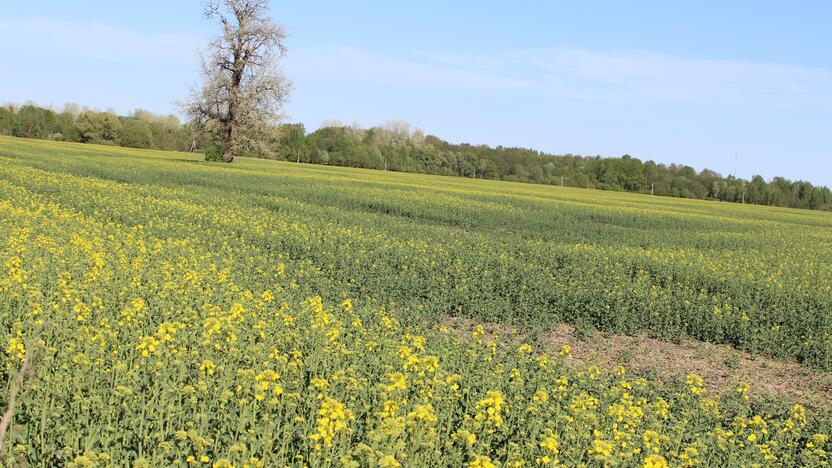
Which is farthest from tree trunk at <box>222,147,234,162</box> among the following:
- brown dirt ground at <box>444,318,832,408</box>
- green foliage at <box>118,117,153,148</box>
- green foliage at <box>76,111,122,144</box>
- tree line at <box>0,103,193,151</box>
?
green foliage at <box>76,111,122,144</box>

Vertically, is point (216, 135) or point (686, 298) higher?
point (216, 135)

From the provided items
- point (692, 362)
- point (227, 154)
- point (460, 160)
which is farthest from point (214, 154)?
point (460, 160)

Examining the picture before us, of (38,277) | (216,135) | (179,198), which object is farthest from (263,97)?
(38,277)

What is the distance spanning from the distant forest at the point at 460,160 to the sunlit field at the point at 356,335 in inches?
3180

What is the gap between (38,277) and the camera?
9.88m

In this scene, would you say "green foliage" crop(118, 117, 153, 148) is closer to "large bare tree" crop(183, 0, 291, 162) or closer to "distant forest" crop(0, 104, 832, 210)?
"distant forest" crop(0, 104, 832, 210)

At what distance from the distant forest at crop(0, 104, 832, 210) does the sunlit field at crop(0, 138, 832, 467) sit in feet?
265

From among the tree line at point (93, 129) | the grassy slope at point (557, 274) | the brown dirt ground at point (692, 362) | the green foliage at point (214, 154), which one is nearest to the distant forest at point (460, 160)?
the tree line at point (93, 129)

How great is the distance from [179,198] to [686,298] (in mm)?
18390

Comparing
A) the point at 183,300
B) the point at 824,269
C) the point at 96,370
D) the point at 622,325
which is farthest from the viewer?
the point at 824,269

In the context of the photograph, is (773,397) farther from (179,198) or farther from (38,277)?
(179,198)

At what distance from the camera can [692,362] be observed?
39.9 feet

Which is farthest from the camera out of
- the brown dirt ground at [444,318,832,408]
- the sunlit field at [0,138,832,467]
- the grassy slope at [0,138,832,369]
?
the grassy slope at [0,138,832,369]

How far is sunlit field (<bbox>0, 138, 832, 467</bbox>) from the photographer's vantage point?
552cm
